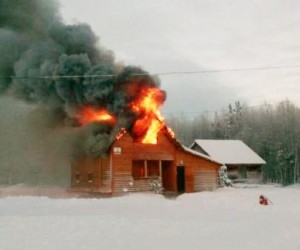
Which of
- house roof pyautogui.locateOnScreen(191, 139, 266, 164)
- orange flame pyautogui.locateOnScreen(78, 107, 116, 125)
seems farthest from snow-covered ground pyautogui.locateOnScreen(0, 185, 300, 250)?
house roof pyautogui.locateOnScreen(191, 139, 266, 164)

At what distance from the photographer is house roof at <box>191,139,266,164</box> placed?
5541 cm

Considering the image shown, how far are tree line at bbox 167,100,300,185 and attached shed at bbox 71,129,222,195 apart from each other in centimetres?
2773

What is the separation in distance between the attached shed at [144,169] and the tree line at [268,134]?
91.0 feet

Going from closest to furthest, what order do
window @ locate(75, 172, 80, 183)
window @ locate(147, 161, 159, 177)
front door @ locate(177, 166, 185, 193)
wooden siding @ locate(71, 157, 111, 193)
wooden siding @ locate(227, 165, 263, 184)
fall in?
wooden siding @ locate(71, 157, 111, 193) → window @ locate(147, 161, 159, 177) → window @ locate(75, 172, 80, 183) → front door @ locate(177, 166, 185, 193) → wooden siding @ locate(227, 165, 263, 184)

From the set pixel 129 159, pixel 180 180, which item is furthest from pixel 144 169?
pixel 180 180

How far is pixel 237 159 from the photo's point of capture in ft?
183

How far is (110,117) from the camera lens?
113 feet

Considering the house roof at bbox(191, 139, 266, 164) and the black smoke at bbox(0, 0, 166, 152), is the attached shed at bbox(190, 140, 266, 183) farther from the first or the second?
the black smoke at bbox(0, 0, 166, 152)

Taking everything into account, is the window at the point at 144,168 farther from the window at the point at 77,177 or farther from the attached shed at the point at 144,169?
the window at the point at 77,177

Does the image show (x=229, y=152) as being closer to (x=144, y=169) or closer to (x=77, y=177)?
(x=144, y=169)

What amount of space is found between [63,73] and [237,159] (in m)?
29.8

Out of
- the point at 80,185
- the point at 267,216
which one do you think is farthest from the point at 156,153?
the point at 267,216

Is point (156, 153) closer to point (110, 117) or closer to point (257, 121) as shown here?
point (110, 117)

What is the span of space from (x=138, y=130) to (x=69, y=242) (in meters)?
23.7
